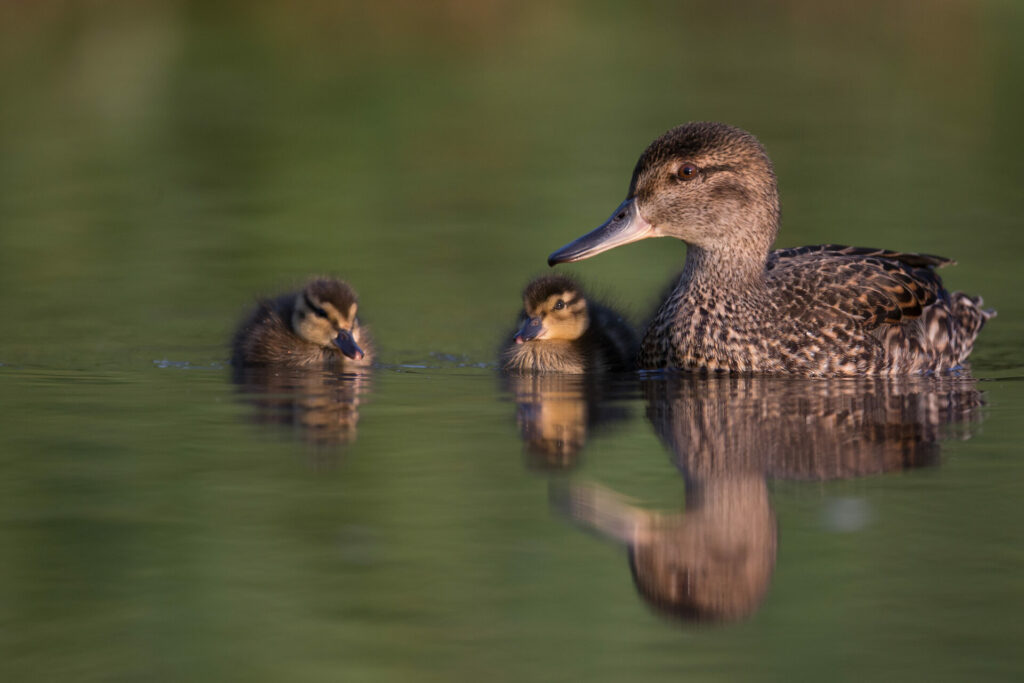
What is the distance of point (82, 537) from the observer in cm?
461

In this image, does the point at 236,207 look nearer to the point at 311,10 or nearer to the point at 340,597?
the point at 340,597

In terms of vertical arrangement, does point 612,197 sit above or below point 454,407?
above

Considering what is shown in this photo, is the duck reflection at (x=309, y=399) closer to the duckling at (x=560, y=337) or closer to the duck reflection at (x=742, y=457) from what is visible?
the duckling at (x=560, y=337)

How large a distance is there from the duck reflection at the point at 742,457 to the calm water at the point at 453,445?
0.02m

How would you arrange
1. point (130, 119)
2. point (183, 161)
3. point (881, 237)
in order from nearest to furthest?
point (881, 237) → point (183, 161) → point (130, 119)

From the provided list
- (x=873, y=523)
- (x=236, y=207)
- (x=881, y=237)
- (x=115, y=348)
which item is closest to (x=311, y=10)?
(x=236, y=207)

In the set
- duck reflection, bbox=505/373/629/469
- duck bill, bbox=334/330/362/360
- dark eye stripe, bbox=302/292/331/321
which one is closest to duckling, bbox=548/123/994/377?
duck reflection, bbox=505/373/629/469

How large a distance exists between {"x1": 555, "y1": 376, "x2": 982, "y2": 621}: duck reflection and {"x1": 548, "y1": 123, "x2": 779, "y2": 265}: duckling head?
732mm

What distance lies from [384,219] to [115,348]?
437 cm

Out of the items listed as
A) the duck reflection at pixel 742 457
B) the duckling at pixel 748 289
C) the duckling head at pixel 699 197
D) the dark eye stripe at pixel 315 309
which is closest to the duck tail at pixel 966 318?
the duckling at pixel 748 289

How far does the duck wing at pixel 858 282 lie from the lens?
7453 millimetres

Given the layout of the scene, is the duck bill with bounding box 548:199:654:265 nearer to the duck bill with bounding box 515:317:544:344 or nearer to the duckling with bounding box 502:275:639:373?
the duckling with bounding box 502:275:639:373

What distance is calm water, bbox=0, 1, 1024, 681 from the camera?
386 cm

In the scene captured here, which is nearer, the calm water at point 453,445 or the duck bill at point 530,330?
the calm water at point 453,445
